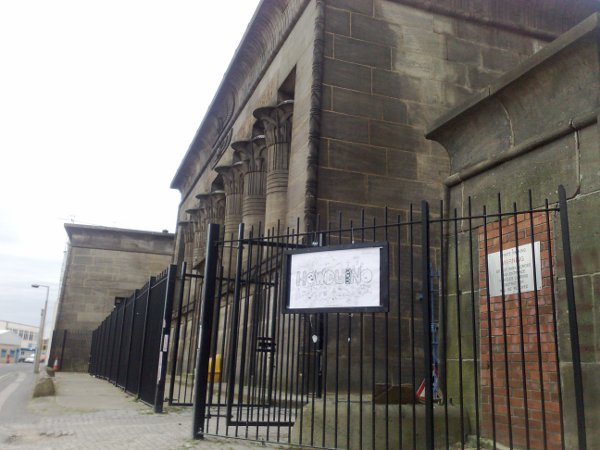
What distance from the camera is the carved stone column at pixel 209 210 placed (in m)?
17.6

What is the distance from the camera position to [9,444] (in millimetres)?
5445

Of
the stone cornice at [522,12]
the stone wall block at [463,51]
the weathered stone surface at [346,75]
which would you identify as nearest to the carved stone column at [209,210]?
the weathered stone surface at [346,75]

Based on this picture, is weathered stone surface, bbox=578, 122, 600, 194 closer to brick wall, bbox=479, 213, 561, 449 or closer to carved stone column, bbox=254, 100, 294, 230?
brick wall, bbox=479, 213, 561, 449

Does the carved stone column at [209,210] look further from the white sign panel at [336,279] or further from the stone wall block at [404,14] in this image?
the white sign panel at [336,279]

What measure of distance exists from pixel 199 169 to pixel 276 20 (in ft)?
33.6

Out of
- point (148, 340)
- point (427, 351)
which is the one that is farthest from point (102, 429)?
point (427, 351)

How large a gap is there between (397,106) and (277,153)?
2758 mm

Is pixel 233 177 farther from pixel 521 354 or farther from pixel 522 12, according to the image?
pixel 521 354

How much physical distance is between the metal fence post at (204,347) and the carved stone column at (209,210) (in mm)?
11739

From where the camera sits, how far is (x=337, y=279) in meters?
5.02

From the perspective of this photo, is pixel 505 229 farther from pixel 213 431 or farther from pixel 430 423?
pixel 213 431

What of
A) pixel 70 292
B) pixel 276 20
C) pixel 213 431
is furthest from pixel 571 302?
pixel 70 292

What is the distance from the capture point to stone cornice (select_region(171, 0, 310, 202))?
12664mm

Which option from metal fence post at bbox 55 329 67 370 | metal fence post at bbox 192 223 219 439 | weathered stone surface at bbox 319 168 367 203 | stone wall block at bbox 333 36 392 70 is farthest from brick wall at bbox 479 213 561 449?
metal fence post at bbox 55 329 67 370
